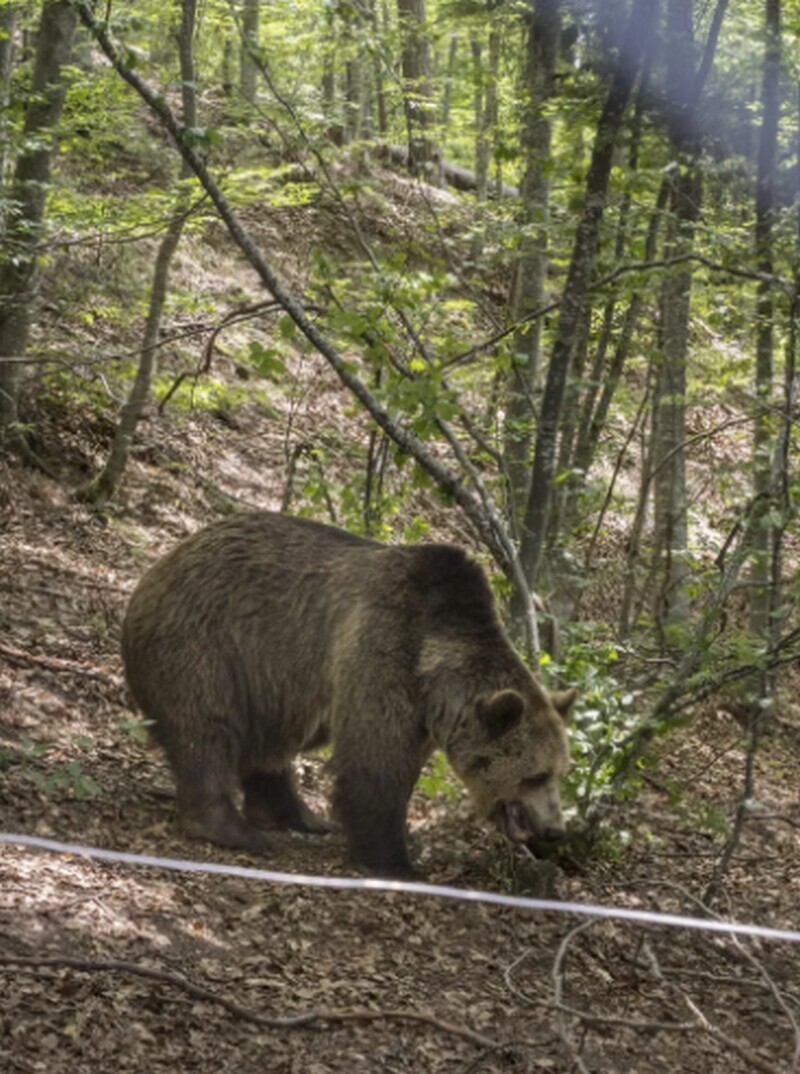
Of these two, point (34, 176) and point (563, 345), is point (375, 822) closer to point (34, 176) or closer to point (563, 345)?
point (563, 345)

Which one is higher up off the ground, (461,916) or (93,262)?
(93,262)

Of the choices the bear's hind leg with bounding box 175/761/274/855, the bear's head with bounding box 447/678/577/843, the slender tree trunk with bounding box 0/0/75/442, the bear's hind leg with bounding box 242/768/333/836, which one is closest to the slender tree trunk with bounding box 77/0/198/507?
the slender tree trunk with bounding box 0/0/75/442

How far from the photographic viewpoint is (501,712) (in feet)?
25.2

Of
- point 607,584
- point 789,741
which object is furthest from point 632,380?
point 789,741

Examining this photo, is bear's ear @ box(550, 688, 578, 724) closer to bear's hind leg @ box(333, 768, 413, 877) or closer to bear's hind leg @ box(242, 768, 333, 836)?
bear's hind leg @ box(333, 768, 413, 877)

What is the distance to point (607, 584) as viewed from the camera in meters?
16.4

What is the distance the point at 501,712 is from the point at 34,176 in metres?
6.99

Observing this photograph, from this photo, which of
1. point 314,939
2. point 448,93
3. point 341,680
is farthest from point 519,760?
point 448,93

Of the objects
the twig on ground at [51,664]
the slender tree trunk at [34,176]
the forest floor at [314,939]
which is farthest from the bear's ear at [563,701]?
the slender tree trunk at [34,176]

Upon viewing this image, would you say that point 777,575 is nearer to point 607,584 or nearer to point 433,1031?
point 433,1031

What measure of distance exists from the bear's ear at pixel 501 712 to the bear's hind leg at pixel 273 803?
175 cm

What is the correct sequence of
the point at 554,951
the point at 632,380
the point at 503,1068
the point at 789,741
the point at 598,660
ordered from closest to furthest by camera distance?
the point at 503,1068, the point at 554,951, the point at 598,660, the point at 789,741, the point at 632,380

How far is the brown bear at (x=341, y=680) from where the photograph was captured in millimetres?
7895

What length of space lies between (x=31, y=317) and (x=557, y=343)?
553 cm
